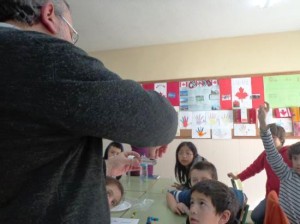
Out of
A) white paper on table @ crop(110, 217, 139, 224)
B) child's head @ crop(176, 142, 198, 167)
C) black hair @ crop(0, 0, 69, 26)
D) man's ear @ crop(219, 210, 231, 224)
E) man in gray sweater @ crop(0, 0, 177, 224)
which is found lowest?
white paper on table @ crop(110, 217, 139, 224)

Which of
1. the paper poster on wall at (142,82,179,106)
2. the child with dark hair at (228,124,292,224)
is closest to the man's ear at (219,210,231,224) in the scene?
the child with dark hair at (228,124,292,224)

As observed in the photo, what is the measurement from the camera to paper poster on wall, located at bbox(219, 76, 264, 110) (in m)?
3.18

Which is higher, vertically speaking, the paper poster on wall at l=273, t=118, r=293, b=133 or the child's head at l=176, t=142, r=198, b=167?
the paper poster on wall at l=273, t=118, r=293, b=133

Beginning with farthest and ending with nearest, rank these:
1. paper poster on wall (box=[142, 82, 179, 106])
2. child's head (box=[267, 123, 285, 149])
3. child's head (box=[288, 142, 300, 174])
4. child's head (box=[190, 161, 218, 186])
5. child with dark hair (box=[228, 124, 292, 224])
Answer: paper poster on wall (box=[142, 82, 179, 106])
child's head (box=[267, 123, 285, 149])
child with dark hair (box=[228, 124, 292, 224])
child's head (box=[190, 161, 218, 186])
child's head (box=[288, 142, 300, 174])

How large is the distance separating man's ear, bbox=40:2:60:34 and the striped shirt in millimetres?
1686

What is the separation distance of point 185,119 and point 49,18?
3015 millimetres

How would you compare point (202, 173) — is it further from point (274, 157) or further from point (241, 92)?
point (241, 92)

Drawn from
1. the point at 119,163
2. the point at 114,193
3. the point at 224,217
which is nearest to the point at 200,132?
the point at 114,193

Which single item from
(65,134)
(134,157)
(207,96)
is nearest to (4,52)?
(65,134)

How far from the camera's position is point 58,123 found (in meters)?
0.38

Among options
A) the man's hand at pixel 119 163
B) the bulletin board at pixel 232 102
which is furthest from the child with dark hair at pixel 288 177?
the bulletin board at pixel 232 102

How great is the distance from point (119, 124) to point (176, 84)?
3127mm

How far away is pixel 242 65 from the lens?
128 inches

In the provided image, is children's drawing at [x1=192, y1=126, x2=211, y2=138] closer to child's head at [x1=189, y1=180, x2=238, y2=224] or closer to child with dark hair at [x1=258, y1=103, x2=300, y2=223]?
child with dark hair at [x1=258, y1=103, x2=300, y2=223]
